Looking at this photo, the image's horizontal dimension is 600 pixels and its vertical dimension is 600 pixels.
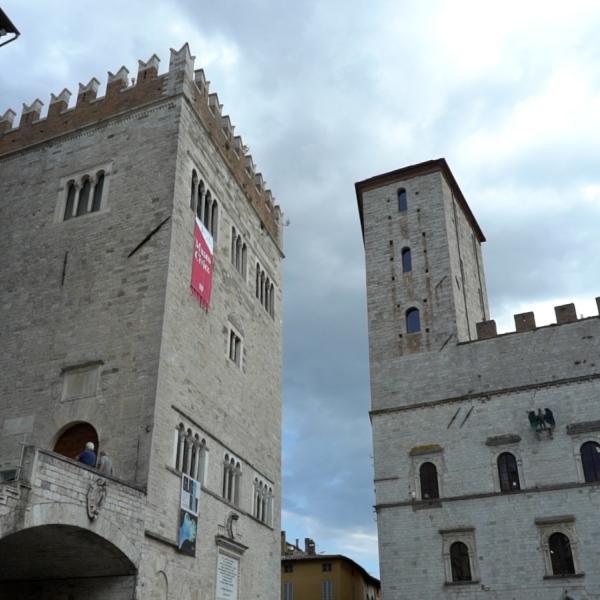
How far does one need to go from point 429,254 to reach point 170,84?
47.2ft

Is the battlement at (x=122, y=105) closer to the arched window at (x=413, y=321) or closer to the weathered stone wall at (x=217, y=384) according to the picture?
the weathered stone wall at (x=217, y=384)

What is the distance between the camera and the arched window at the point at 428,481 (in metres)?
25.9

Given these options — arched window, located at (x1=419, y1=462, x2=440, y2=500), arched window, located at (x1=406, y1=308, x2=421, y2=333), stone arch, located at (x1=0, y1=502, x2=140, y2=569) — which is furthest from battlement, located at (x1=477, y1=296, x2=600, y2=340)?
stone arch, located at (x1=0, y1=502, x2=140, y2=569)

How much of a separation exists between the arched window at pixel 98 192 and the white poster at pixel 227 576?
10.5 meters

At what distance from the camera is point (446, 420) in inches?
1053

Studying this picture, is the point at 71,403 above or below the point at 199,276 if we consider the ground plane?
below

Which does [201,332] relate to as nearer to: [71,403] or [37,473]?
Answer: [71,403]

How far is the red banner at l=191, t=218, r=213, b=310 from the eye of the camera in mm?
19672

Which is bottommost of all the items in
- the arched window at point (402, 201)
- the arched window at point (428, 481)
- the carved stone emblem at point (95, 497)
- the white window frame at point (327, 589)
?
the carved stone emblem at point (95, 497)

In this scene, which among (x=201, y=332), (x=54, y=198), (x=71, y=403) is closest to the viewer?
(x=71, y=403)

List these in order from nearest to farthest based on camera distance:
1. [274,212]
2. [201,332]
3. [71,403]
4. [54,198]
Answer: [71,403] < [201,332] < [54,198] < [274,212]

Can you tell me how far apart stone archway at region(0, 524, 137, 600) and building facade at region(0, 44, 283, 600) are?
0.15ft

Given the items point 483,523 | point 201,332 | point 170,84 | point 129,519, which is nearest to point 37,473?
point 129,519

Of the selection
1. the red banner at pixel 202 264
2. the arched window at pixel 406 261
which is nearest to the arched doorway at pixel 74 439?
the red banner at pixel 202 264
